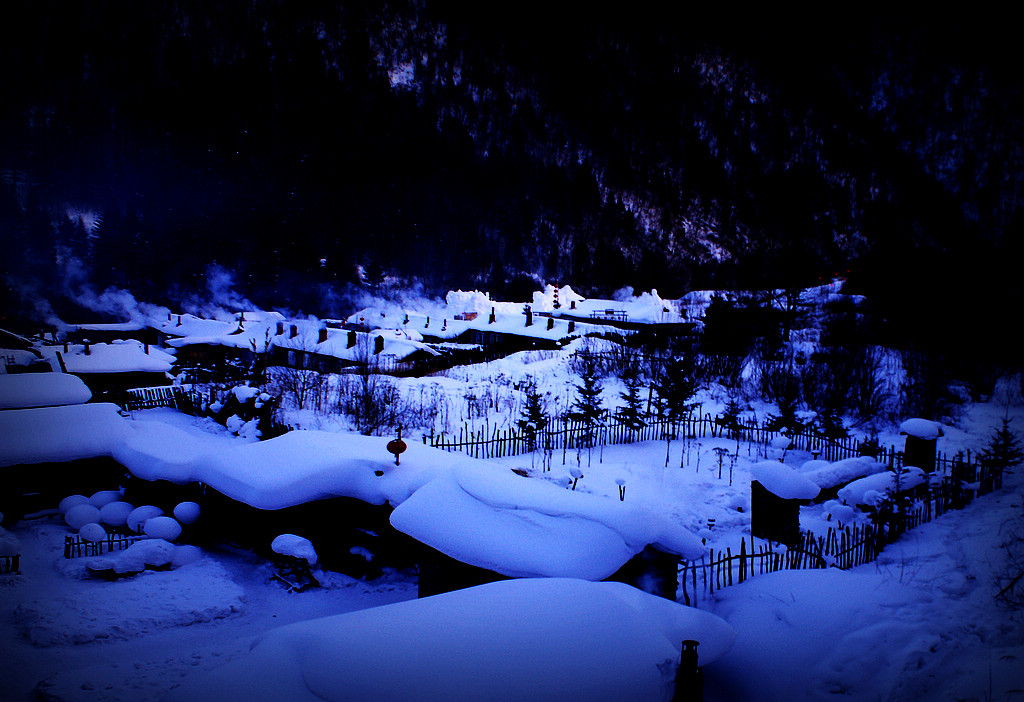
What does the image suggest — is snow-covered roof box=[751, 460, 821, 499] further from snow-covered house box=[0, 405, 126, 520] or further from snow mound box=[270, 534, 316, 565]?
snow-covered house box=[0, 405, 126, 520]

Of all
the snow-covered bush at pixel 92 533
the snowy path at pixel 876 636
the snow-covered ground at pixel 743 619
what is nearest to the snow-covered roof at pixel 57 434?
the snow-covered ground at pixel 743 619

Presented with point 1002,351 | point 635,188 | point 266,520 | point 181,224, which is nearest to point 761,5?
point 635,188

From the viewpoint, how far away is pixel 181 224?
77000mm

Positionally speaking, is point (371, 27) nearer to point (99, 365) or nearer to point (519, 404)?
point (99, 365)

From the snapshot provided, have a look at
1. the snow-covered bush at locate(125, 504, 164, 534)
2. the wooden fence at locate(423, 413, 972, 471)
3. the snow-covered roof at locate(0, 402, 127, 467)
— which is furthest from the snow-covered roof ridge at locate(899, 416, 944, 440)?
the snow-covered roof at locate(0, 402, 127, 467)

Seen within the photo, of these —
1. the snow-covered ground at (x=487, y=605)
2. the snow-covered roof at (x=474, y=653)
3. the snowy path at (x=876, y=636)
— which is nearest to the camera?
the snow-covered roof at (x=474, y=653)

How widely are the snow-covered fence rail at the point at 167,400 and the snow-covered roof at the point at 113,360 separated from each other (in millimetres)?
3974

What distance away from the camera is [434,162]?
4281 inches

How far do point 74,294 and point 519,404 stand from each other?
8045 cm

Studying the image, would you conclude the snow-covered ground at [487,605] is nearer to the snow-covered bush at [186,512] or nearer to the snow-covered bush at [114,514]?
the snow-covered bush at [186,512]

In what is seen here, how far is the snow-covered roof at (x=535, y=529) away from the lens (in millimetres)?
5172

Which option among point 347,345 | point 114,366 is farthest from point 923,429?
point 114,366

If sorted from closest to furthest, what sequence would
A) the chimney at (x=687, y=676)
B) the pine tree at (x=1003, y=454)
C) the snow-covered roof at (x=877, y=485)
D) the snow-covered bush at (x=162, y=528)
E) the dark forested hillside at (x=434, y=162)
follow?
1. the chimney at (x=687, y=676)
2. the snow-covered bush at (x=162, y=528)
3. the snow-covered roof at (x=877, y=485)
4. the pine tree at (x=1003, y=454)
5. the dark forested hillside at (x=434, y=162)

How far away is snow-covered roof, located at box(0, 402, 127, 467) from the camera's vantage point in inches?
427
